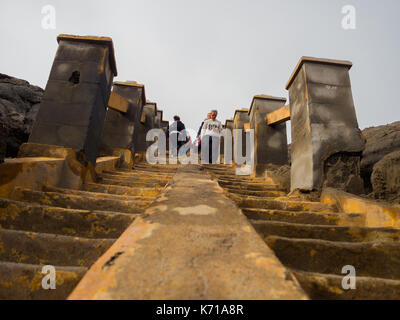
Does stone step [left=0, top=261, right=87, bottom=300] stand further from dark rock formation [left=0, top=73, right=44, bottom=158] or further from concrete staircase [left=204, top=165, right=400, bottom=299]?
dark rock formation [left=0, top=73, right=44, bottom=158]

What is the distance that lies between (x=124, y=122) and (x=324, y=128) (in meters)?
5.18

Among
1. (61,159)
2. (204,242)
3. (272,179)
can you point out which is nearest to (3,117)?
(61,159)

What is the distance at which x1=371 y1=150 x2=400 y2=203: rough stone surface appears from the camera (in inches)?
132

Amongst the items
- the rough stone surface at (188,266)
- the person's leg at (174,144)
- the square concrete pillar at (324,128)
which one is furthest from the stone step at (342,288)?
the person's leg at (174,144)

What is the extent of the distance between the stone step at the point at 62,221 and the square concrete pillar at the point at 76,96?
160 cm

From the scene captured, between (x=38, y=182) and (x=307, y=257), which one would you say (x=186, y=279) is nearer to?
(x=307, y=257)

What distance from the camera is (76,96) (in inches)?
131

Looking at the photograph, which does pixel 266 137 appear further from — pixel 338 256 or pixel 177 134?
pixel 177 134

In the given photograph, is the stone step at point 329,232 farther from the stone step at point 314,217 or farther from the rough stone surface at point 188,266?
the rough stone surface at point 188,266

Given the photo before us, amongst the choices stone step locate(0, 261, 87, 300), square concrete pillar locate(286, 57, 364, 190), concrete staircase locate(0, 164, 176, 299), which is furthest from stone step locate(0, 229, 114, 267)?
square concrete pillar locate(286, 57, 364, 190)

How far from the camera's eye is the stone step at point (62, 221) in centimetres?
162

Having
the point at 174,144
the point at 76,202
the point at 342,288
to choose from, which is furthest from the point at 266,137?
the point at 174,144
